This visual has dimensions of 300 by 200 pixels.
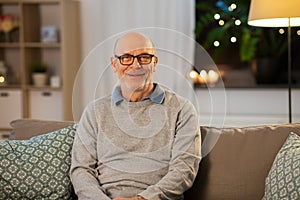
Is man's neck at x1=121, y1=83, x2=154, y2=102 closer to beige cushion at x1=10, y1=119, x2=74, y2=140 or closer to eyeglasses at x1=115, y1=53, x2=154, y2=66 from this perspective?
eyeglasses at x1=115, y1=53, x2=154, y2=66

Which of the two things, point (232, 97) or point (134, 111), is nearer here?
point (134, 111)

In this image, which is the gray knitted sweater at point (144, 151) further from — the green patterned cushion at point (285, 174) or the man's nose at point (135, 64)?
the green patterned cushion at point (285, 174)

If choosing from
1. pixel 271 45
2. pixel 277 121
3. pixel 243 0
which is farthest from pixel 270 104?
pixel 243 0

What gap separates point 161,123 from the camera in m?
1.99

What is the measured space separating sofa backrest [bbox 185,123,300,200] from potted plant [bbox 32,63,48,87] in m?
2.42

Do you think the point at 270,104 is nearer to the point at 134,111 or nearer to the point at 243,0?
the point at 243,0

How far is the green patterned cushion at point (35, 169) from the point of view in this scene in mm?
2049

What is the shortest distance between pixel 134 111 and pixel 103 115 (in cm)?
15

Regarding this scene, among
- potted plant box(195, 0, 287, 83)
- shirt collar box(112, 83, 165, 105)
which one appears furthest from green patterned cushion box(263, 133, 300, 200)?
potted plant box(195, 0, 287, 83)

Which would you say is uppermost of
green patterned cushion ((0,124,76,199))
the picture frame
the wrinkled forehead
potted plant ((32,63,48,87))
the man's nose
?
the picture frame

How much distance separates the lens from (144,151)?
6.51ft

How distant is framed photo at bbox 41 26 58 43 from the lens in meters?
4.29

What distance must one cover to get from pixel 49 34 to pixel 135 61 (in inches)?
99.1

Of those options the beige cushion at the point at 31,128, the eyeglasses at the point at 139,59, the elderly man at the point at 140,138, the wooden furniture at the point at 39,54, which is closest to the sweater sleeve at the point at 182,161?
the elderly man at the point at 140,138
